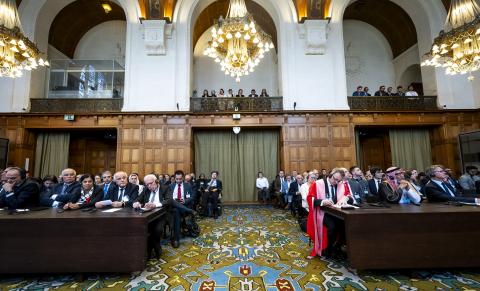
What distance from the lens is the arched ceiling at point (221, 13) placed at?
1047cm

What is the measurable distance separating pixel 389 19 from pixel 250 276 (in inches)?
511

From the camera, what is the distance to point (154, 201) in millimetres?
3916

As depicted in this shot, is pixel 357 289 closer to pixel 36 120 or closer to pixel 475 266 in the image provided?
pixel 475 266

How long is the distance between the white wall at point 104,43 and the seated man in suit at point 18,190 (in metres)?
9.99

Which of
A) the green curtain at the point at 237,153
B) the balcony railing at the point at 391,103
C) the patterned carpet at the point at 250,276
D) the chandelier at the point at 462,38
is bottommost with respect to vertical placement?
the patterned carpet at the point at 250,276

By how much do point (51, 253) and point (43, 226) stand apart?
316 millimetres

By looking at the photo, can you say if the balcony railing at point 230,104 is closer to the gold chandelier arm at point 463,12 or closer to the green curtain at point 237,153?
the green curtain at point 237,153

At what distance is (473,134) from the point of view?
8516 millimetres

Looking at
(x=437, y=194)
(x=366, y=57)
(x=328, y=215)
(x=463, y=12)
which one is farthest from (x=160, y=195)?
(x=366, y=57)

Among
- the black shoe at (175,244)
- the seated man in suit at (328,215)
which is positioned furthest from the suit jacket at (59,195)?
the seated man in suit at (328,215)

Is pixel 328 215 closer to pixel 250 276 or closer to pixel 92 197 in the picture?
pixel 250 276

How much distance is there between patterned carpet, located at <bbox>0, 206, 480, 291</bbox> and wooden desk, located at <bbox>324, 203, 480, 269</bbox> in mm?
172

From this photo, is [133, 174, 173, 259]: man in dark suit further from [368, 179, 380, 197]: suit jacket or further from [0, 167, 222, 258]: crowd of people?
[368, 179, 380, 197]: suit jacket

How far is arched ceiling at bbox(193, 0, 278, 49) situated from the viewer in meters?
10.5
